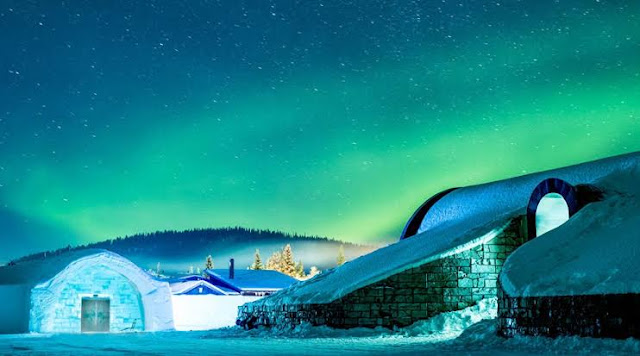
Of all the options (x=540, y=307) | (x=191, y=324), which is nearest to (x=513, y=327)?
(x=540, y=307)

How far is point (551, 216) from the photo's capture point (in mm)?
18078

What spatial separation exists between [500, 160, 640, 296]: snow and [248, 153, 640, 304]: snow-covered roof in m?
2.89

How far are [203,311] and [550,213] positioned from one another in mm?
18460

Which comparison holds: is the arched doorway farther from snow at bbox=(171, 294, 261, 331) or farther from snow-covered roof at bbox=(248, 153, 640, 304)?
snow at bbox=(171, 294, 261, 331)

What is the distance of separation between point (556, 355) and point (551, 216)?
859 cm

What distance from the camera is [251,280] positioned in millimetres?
48062

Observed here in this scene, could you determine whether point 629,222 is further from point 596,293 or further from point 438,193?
point 438,193

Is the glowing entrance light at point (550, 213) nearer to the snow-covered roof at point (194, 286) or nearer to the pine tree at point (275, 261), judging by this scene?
the snow-covered roof at point (194, 286)

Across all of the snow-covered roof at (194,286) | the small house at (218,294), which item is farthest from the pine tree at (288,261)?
the snow-covered roof at (194,286)

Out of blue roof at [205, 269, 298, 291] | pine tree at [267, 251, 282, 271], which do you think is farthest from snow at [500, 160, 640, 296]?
pine tree at [267, 251, 282, 271]

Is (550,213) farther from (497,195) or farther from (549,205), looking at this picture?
(497,195)

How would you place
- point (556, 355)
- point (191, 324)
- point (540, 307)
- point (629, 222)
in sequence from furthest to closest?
point (191, 324) < point (629, 222) < point (540, 307) < point (556, 355)

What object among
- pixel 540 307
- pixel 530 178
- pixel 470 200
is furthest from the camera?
pixel 470 200

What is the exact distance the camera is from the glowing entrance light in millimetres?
18031
